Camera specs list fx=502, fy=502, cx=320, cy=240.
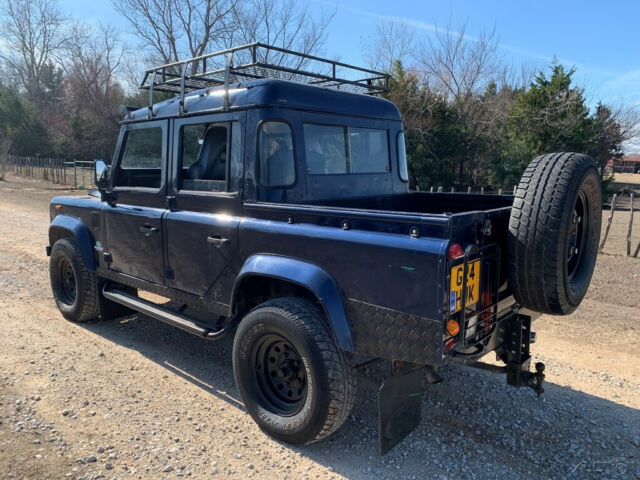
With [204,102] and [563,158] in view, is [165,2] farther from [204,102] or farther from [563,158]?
[563,158]

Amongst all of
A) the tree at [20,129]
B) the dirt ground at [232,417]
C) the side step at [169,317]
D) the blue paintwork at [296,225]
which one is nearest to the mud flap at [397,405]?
the dirt ground at [232,417]

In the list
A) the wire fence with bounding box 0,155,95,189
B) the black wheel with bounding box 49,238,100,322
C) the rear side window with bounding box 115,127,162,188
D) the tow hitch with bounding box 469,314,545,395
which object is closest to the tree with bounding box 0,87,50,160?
the wire fence with bounding box 0,155,95,189

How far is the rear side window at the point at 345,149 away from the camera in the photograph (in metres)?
3.79

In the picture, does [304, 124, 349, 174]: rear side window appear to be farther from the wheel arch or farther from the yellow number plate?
the wheel arch

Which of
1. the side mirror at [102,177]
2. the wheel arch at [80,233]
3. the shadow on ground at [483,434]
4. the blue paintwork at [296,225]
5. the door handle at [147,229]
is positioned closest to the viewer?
the blue paintwork at [296,225]

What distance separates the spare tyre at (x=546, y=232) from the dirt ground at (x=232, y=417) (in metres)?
1.01

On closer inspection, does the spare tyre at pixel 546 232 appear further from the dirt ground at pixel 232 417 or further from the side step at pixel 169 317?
the side step at pixel 169 317

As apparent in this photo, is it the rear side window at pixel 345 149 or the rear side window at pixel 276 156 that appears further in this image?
the rear side window at pixel 345 149

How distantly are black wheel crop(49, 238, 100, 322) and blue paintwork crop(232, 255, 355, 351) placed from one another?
2.68 metres

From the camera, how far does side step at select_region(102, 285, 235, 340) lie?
12.2ft

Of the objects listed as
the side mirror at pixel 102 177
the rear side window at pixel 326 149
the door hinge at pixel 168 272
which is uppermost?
the rear side window at pixel 326 149

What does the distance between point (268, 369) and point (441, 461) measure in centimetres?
123

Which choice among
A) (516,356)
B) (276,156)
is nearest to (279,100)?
(276,156)

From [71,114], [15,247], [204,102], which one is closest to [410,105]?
[15,247]
